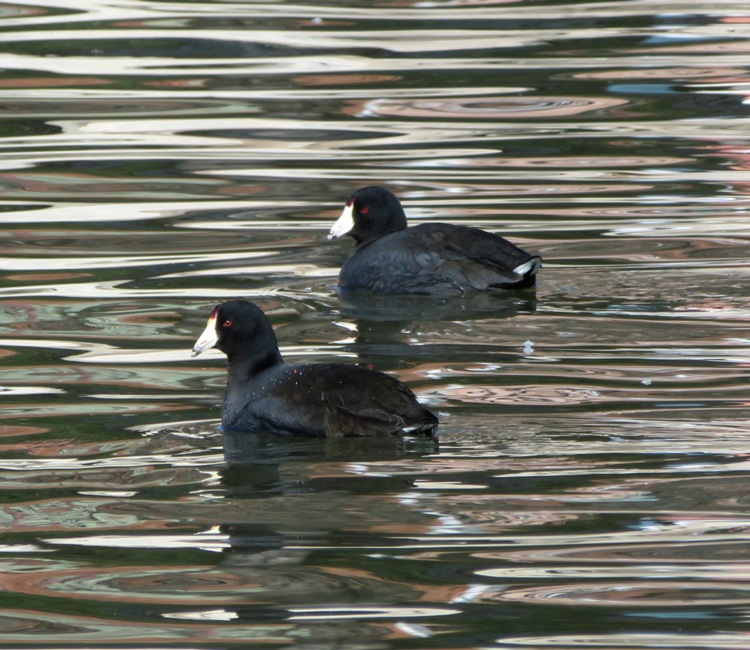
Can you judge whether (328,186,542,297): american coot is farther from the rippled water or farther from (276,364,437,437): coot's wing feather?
(276,364,437,437): coot's wing feather

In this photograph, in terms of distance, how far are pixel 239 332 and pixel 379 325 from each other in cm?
222

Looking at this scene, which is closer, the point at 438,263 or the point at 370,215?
the point at 438,263

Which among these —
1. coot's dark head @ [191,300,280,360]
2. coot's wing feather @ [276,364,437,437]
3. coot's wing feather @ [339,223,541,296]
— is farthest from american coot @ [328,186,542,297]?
coot's wing feather @ [276,364,437,437]

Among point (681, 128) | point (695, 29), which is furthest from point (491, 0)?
point (681, 128)

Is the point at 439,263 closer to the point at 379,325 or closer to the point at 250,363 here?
the point at 379,325

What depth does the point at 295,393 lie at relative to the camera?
8109 millimetres

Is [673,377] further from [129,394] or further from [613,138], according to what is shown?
[613,138]

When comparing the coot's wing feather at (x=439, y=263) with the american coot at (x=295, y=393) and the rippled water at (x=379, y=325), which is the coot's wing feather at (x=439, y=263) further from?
the american coot at (x=295, y=393)

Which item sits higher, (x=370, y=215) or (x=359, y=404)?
(x=370, y=215)

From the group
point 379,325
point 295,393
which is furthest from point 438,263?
point 295,393

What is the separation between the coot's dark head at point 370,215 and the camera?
12.0m

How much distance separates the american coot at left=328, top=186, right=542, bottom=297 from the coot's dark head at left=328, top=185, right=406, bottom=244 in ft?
0.58

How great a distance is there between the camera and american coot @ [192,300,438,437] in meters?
7.89

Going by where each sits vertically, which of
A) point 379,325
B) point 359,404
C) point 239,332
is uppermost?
point 239,332
